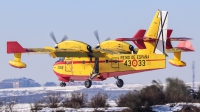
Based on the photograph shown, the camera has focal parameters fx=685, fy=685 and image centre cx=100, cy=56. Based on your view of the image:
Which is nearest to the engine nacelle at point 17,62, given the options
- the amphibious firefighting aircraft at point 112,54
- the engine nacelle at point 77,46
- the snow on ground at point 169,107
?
the amphibious firefighting aircraft at point 112,54

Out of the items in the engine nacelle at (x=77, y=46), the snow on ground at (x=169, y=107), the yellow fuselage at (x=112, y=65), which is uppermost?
the engine nacelle at (x=77, y=46)

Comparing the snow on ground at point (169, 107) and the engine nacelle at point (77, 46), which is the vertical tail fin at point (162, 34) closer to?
the engine nacelle at point (77, 46)

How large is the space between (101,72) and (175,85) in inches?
332

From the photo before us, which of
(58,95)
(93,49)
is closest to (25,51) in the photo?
(93,49)

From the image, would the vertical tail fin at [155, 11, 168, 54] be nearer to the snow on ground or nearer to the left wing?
the left wing

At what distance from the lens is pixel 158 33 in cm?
6512

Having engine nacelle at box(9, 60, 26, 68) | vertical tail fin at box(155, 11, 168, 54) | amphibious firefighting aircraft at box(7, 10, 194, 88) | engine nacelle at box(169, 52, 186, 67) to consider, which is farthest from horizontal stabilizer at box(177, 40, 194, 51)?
engine nacelle at box(9, 60, 26, 68)

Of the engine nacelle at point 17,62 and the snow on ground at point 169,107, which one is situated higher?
the engine nacelle at point 17,62

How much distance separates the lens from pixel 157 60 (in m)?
63.3

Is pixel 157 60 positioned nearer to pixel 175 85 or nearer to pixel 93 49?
pixel 175 85

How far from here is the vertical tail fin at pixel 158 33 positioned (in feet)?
213

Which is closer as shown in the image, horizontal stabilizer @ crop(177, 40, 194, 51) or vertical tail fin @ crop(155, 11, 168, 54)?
vertical tail fin @ crop(155, 11, 168, 54)

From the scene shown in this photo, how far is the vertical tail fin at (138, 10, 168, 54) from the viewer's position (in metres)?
64.9

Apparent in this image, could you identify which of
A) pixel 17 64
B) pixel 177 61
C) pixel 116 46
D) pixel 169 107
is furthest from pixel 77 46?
pixel 169 107
